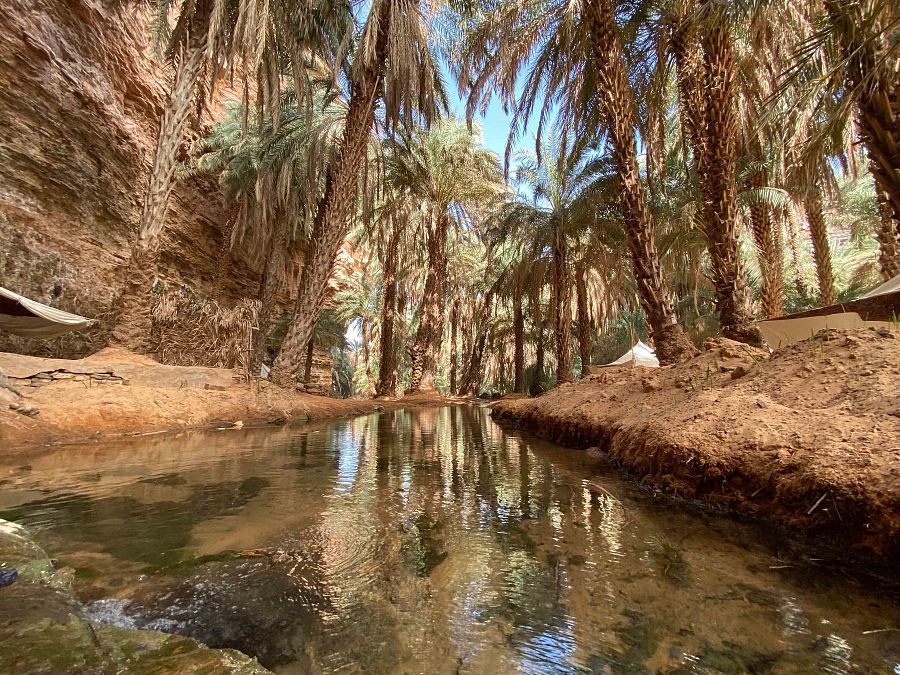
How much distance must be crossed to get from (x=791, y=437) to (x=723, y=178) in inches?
203

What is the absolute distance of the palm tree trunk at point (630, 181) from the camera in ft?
21.1

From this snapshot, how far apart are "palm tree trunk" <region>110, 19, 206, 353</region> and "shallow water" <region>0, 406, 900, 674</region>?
17.1ft

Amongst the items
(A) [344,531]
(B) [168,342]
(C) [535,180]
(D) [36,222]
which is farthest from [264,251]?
(A) [344,531]

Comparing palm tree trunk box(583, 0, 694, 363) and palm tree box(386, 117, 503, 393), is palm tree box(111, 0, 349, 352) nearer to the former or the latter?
palm tree trunk box(583, 0, 694, 363)

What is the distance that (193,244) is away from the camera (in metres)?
16.6

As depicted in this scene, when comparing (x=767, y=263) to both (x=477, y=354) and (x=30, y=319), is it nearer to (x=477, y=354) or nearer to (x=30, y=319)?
(x=30, y=319)

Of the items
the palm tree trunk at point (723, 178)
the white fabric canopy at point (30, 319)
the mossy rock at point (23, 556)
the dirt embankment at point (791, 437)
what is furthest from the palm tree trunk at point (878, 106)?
the white fabric canopy at point (30, 319)

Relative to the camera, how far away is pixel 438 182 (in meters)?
17.8

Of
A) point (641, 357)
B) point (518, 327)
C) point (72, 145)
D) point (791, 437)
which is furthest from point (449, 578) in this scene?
point (518, 327)

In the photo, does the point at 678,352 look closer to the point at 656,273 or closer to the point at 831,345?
the point at 656,273

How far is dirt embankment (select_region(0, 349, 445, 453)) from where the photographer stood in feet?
15.3

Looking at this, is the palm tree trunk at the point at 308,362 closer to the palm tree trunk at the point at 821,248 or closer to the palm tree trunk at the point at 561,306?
the palm tree trunk at the point at 561,306

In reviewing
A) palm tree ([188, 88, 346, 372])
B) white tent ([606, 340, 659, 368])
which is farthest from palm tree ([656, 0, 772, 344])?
white tent ([606, 340, 659, 368])

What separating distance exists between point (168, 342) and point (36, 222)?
451cm
